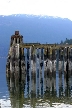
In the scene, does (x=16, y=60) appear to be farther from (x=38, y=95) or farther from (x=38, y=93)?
(x=38, y=95)

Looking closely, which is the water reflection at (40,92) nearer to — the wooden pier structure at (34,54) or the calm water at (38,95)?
the calm water at (38,95)

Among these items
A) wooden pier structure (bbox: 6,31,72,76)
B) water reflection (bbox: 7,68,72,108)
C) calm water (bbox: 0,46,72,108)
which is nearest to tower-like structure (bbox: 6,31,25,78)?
wooden pier structure (bbox: 6,31,72,76)

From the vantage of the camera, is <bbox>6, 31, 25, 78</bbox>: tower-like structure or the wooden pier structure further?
<bbox>6, 31, 25, 78</bbox>: tower-like structure

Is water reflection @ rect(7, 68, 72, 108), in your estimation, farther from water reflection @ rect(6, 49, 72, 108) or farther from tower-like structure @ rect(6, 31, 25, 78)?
tower-like structure @ rect(6, 31, 25, 78)

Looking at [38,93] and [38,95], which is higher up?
[38,93]

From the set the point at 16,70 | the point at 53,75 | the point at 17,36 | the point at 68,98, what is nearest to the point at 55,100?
the point at 68,98

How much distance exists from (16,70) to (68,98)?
40.0 feet

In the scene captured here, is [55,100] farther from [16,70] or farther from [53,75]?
[16,70]

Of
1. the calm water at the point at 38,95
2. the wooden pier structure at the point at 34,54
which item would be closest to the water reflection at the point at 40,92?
the calm water at the point at 38,95

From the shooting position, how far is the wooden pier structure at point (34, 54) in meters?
43.4

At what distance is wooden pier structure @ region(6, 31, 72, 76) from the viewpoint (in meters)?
43.4

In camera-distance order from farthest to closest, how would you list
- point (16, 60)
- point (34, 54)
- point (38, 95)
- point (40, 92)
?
point (16, 60), point (34, 54), point (40, 92), point (38, 95)

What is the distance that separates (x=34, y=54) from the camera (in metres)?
43.5

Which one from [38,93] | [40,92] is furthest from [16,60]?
[38,93]
